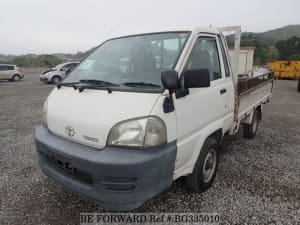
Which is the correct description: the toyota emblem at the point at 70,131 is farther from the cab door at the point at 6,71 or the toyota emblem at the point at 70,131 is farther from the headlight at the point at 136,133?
the cab door at the point at 6,71

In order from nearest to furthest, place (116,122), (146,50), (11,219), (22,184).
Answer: (116,122)
(11,219)
(146,50)
(22,184)

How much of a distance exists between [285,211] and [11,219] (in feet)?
10.4

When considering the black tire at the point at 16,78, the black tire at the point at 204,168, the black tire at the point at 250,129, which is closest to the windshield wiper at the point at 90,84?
the black tire at the point at 204,168

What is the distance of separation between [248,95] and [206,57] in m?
1.60

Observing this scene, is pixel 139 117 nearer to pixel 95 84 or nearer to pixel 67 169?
pixel 95 84

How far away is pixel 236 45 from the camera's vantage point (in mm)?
3389

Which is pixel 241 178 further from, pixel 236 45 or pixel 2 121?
pixel 2 121

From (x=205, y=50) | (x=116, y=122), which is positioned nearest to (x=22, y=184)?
(x=116, y=122)

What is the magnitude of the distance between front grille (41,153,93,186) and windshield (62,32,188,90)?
90cm

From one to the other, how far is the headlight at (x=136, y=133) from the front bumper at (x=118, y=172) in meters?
0.06

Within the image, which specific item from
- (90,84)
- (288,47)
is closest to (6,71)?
(90,84)

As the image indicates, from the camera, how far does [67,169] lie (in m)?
2.04

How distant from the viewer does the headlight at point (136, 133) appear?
5.77ft

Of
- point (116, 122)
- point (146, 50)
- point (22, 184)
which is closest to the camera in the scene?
point (116, 122)
